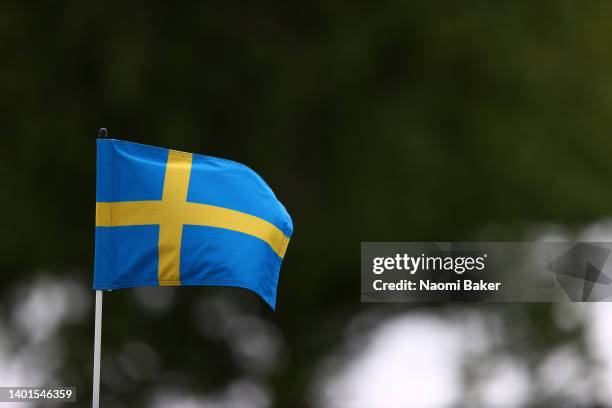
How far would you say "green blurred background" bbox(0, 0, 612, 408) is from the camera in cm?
472

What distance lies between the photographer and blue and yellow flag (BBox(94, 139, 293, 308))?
282cm

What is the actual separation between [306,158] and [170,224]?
2.02 m

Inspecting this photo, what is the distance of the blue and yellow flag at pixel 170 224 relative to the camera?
111 inches

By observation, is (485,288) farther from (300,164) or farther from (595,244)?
(300,164)

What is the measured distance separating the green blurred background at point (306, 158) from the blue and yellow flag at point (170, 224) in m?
1.76

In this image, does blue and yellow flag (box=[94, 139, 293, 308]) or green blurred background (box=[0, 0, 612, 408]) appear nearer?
blue and yellow flag (box=[94, 139, 293, 308])

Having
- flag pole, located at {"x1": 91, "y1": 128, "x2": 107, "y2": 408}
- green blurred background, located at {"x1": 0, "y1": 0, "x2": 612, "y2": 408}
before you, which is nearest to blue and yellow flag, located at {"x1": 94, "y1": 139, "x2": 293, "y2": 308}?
flag pole, located at {"x1": 91, "y1": 128, "x2": 107, "y2": 408}

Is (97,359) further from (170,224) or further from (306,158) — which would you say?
(306,158)

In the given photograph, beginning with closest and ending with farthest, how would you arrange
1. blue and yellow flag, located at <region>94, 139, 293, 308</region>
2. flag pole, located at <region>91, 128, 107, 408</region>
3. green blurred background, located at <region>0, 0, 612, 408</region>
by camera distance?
flag pole, located at <region>91, 128, 107, 408</region>, blue and yellow flag, located at <region>94, 139, 293, 308</region>, green blurred background, located at <region>0, 0, 612, 408</region>

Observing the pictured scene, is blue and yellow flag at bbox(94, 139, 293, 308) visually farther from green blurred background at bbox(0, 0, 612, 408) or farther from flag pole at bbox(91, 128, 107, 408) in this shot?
green blurred background at bbox(0, 0, 612, 408)

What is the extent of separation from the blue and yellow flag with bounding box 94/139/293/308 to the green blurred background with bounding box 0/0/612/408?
1757mm

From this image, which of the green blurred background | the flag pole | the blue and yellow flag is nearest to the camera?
the flag pole

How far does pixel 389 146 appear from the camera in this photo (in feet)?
15.6

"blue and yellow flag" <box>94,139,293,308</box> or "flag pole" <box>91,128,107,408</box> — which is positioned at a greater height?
"blue and yellow flag" <box>94,139,293,308</box>
